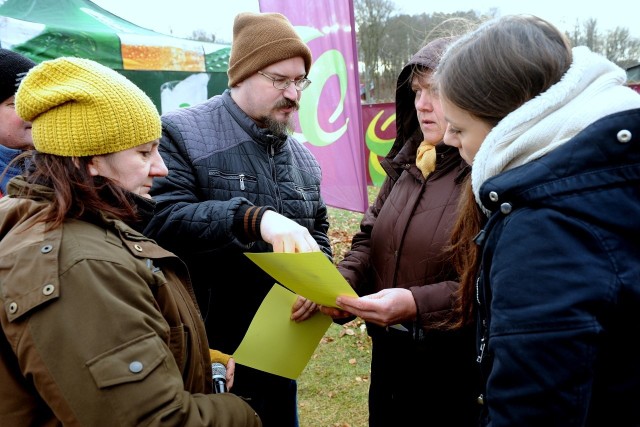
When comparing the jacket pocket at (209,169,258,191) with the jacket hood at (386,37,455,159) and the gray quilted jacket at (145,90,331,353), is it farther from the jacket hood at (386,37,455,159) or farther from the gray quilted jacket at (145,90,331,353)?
the jacket hood at (386,37,455,159)

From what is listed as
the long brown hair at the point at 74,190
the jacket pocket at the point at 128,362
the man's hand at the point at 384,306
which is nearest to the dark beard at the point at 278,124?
the man's hand at the point at 384,306

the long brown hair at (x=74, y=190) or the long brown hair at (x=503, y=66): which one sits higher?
the long brown hair at (x=503, y=66)

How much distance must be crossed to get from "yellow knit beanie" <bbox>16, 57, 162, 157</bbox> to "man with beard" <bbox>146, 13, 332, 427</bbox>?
26.3 inches

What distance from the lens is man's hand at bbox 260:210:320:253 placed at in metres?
1.73

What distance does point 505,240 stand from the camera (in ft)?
3.33

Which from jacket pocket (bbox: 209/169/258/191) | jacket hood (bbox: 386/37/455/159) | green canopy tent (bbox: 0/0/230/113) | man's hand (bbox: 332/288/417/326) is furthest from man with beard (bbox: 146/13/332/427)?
green canopy tent (bbox: 0/0/230/113)

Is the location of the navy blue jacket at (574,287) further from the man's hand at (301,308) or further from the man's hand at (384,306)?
the man's hand at (301,308)

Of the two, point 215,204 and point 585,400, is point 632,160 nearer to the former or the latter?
point 585,400

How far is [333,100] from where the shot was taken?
5.11 m

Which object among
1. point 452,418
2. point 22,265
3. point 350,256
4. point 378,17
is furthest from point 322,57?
point 378,17

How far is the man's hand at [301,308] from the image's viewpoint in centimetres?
188

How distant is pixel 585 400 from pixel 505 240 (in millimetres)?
330

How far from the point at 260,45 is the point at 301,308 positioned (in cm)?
127

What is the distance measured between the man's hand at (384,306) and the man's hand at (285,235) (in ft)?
0.73
